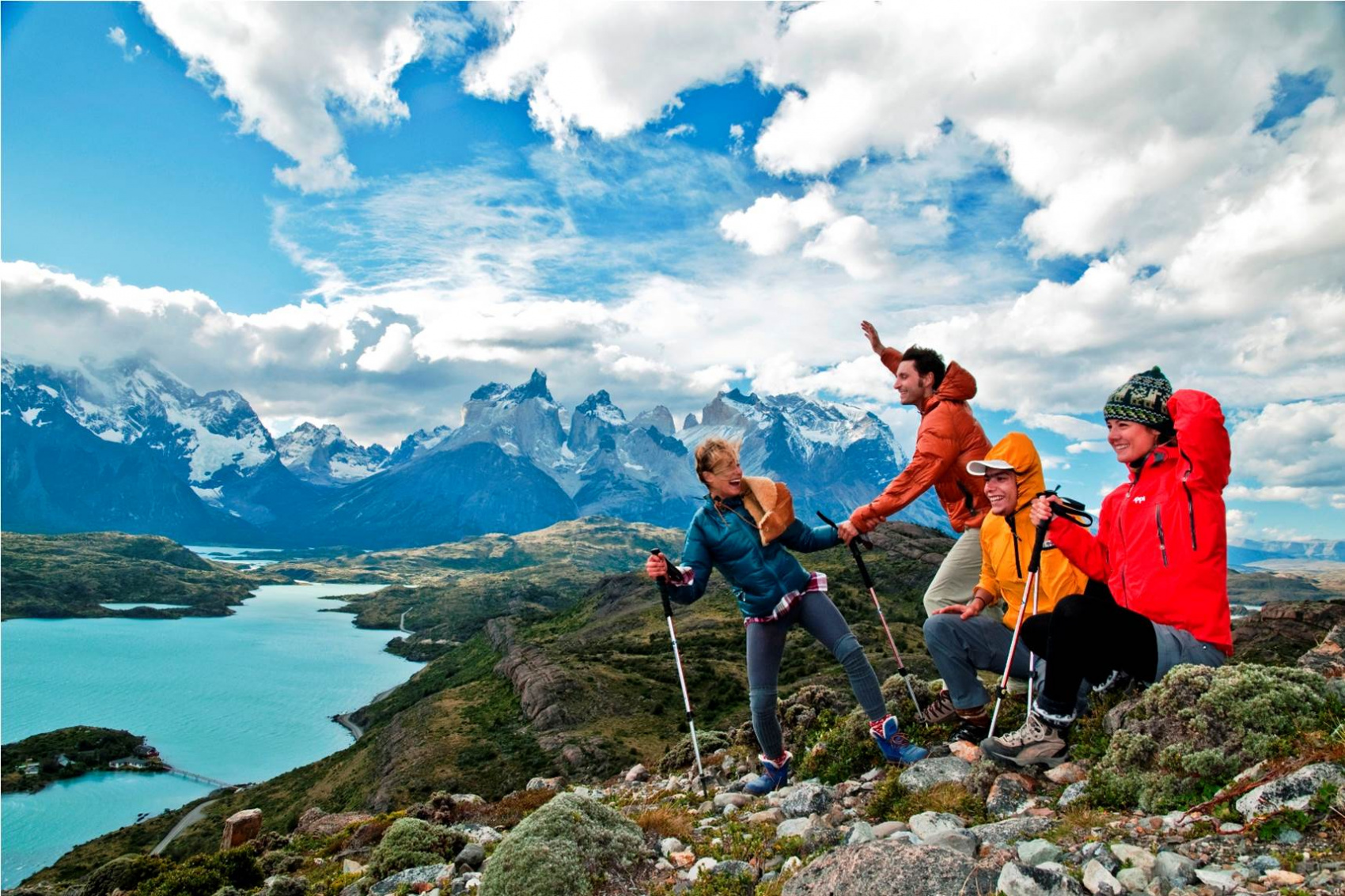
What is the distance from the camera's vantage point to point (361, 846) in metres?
13.7

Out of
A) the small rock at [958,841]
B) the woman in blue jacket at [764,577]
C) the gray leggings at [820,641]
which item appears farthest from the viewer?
the woman in blue jacket at [764,577]

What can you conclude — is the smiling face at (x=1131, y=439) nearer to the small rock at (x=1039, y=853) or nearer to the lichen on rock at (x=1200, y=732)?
the lichen on rock at (x=1200, y=732)

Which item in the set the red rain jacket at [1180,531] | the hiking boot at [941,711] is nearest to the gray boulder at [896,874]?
the red rain jacket at [1180,531]

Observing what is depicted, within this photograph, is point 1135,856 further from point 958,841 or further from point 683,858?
point 683,858

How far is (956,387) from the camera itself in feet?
30.3

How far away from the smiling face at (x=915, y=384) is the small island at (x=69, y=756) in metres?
139

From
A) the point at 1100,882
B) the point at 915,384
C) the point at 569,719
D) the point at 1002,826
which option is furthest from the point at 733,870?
the point at 569,719

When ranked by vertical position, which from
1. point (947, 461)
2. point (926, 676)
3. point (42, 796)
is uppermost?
point (947, 461)

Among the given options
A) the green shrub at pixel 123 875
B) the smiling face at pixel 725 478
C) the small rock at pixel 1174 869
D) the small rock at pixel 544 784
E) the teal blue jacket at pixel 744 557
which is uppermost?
the smiling face at pixel 725 478

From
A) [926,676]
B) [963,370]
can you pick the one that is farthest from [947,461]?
[926,676]

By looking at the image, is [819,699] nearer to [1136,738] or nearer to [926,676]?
[1136,738]

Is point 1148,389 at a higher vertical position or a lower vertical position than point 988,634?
higher

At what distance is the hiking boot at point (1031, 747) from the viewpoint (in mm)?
7133

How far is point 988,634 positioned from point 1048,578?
1.01m
